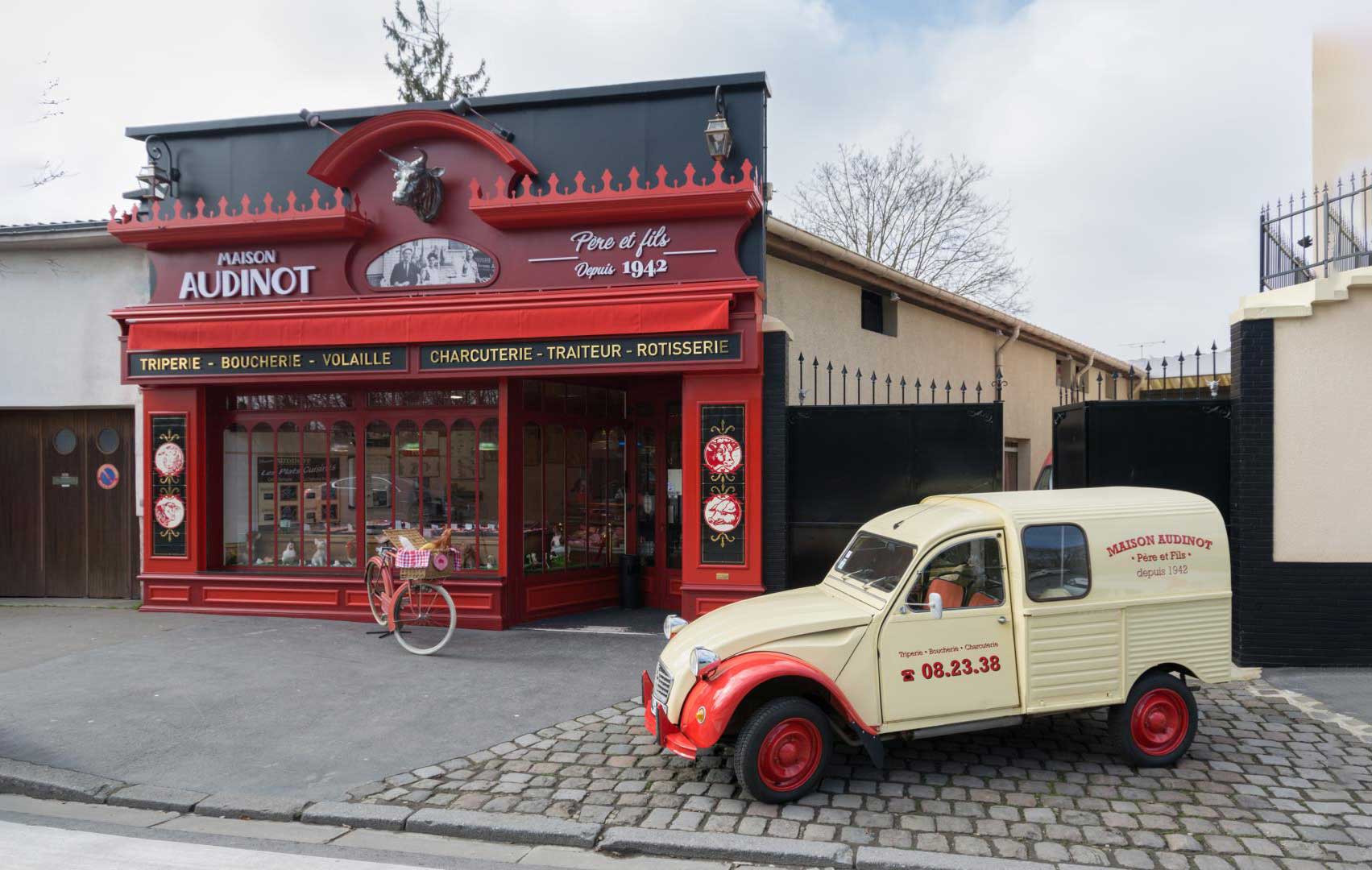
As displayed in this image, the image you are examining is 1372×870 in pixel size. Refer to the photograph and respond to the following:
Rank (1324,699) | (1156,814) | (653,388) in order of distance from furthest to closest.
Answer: (653,388) → (1324,699) → (1156,814)

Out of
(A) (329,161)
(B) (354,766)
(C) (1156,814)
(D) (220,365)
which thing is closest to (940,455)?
(C) (1156,814)

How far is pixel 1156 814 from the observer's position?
5.02 m

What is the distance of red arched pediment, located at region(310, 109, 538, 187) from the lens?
9906 mm

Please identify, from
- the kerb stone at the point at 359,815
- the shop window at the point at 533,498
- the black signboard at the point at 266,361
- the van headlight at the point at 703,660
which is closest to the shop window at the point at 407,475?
the black signboard at the point at 266,361

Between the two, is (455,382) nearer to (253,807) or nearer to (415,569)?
(415,569)

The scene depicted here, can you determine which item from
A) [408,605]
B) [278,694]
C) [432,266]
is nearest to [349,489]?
[408,605]

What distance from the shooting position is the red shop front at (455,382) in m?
9.44

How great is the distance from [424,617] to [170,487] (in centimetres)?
418

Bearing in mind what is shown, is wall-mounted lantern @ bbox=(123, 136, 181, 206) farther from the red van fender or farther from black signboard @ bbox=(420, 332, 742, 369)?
the red van fender

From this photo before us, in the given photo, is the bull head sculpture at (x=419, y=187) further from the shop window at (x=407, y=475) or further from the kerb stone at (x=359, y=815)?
the kerb stone at (x=359, y=815)

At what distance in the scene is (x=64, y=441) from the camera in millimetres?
11719

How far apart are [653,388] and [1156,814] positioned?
7.29 m

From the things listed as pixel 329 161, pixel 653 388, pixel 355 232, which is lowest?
pixel 653 388

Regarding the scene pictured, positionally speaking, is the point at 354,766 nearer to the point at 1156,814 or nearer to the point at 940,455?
the point at 1156,814
